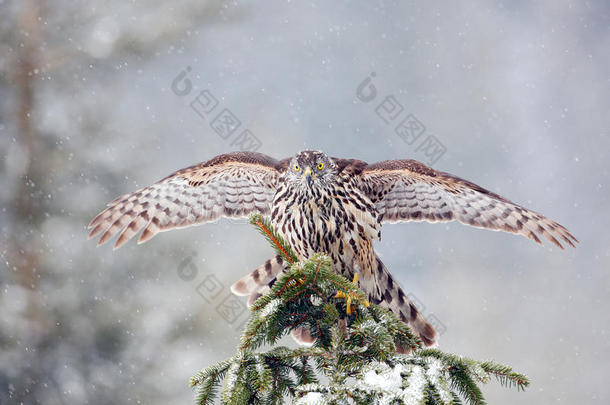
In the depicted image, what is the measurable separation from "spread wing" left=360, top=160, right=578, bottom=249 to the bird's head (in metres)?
0.49

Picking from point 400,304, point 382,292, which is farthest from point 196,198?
point 400,304

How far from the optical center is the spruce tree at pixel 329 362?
1.91 m

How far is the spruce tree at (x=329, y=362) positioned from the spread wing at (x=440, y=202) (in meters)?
2.13

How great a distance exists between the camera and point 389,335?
2168 mm

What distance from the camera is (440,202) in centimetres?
465

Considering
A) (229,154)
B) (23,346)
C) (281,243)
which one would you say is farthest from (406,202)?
(23,346)

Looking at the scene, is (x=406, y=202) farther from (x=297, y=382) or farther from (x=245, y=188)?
(x=297, y=382)

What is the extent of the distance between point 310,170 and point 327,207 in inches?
11.7

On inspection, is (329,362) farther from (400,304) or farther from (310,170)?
(400,304)

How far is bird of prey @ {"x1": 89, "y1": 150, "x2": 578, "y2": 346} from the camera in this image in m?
4.00

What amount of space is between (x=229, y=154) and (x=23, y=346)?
905 cm

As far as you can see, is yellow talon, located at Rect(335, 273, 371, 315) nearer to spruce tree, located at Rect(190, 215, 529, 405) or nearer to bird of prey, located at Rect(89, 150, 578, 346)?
spruce tree, located at Rect(190, 215, 529, 405)

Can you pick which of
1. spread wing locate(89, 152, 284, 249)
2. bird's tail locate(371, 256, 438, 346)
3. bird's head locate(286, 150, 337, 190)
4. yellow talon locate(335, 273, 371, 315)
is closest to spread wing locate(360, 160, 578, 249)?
bird's head locate(286, 150, 337, 190)

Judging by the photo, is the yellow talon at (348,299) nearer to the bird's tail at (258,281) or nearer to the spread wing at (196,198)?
the bird's tail at (258,281)
